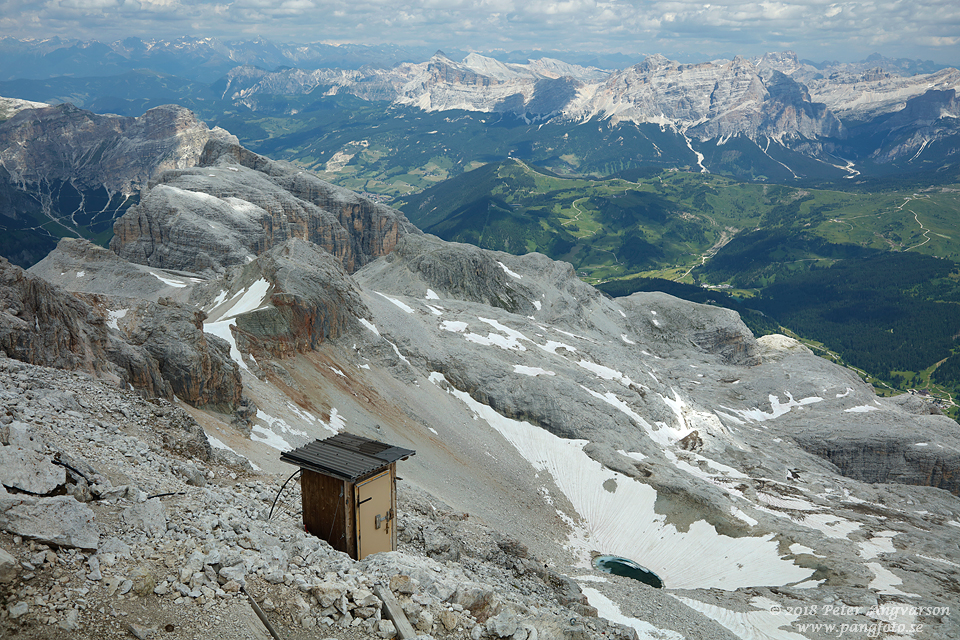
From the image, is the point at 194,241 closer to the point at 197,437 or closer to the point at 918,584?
the point at 197,437

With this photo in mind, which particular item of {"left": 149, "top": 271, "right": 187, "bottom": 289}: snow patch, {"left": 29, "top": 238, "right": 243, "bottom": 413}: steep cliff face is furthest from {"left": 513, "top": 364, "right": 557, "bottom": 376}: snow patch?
{"left": 149, "top": 271, "right": 187, "bottom": 289}: snow patch

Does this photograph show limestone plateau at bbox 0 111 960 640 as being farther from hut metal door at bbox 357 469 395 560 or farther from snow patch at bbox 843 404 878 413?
hut metal door at bbox 357 469 395 560

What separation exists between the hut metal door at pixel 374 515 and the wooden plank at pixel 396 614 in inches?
156

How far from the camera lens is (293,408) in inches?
2285

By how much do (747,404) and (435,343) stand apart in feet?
208

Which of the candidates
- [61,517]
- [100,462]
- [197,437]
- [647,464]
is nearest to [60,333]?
[197,437]

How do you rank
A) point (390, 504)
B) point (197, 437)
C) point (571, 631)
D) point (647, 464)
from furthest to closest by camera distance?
point (647, 464) < point (197, 437) < point (390, 504) < point (571, 631)

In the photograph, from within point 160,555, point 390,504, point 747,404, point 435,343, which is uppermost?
point 160,555

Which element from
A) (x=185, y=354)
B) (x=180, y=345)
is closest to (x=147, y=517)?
(x=185, y=354)

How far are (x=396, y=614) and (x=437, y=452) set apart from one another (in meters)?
47.1

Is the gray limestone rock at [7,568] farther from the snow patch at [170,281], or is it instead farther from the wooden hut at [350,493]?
the snow patch at [170,281]

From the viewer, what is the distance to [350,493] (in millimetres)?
21562

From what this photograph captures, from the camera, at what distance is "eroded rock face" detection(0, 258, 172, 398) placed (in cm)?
3516

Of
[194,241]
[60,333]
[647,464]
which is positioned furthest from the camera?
[194,241]
